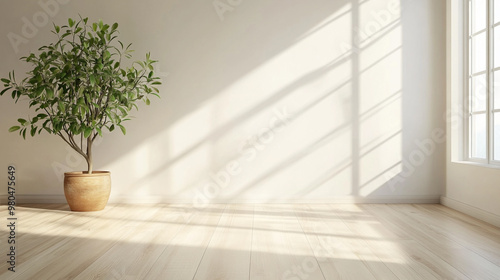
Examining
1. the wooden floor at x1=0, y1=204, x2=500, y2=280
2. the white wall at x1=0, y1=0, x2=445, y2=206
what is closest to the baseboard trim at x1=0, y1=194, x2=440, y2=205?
the white wall at x1=0, y1=0, x2=445, y2=206

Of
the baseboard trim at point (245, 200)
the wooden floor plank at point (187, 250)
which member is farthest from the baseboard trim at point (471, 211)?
the wooden floor plank at point (187, 250)

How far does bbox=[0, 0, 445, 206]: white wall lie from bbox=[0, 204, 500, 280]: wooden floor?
37 cm

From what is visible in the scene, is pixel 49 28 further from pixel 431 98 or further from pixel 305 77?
pixel 431 98

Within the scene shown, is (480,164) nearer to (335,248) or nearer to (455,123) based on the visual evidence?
(455,123)

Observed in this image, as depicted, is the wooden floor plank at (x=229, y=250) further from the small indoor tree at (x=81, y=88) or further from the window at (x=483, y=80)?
the window at (x=483, y=80)

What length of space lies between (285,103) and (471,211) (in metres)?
1.82

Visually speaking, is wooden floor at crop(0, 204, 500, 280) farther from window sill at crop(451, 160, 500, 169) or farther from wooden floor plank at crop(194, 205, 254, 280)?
window sill at crop(451, 160, 500, 169)

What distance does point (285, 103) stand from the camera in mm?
4262

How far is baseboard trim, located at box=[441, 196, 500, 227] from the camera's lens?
324 cm

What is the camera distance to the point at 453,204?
3.91 m

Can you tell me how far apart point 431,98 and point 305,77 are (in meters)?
1.18

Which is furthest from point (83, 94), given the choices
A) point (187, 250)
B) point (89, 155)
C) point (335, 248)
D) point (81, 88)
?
point (335, 248)

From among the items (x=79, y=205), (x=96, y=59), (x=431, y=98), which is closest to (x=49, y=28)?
(x=96, y=59)

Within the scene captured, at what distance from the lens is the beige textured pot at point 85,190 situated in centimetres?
388
